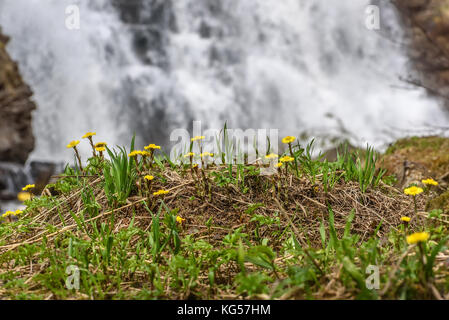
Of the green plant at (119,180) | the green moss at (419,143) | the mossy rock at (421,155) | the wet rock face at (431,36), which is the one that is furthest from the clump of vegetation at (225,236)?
the wet rock face at (431,36)

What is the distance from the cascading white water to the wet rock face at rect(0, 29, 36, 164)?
152cm

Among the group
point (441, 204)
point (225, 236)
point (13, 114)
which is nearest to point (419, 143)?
point (441, 204)

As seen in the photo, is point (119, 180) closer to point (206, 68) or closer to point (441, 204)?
point (441, 204)

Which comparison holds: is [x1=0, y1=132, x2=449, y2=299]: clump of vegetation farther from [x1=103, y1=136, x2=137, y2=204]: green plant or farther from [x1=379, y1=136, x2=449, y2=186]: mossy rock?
[x1=379, y1=136, x2=449, y2=186]: mossy rock

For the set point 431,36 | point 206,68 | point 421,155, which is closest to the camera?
point 421,155

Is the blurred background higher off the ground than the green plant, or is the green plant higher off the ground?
the blurred background

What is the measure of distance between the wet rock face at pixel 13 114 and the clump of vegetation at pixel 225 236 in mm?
7078

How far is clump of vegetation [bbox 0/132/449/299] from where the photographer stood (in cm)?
109

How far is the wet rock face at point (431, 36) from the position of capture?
8594 mm

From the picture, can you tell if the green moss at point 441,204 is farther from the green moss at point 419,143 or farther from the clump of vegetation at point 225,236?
the green moss at point 419,143

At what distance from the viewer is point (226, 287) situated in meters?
1.24

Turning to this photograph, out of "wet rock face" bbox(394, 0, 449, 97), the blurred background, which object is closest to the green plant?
the blurred background

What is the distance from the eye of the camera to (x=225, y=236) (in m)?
1.42

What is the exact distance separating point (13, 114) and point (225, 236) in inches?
338
